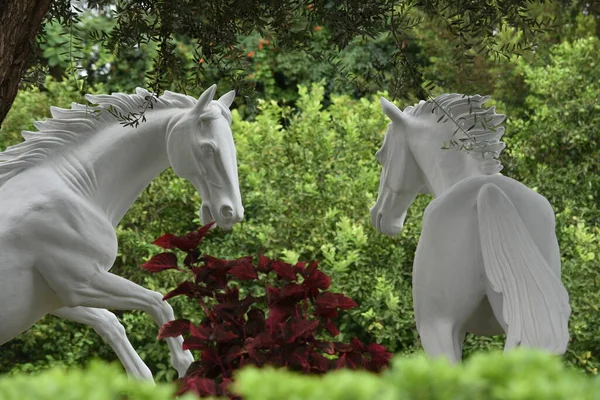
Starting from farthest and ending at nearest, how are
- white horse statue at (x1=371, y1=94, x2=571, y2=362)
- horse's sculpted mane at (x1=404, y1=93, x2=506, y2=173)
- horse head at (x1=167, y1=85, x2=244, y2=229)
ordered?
1. horse head at (x1=167, y1=85, x2=244, y2=229)
2. horse's sculpted mane at (x1=404, y1=93, x2=506, y2=173)
3. white horse statue at (x1=371, y1=94, x2=571, y2=362)

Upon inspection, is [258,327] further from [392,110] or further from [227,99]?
[227,99]

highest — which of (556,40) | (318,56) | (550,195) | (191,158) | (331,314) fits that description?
(556,40)

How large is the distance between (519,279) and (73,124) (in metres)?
1.93

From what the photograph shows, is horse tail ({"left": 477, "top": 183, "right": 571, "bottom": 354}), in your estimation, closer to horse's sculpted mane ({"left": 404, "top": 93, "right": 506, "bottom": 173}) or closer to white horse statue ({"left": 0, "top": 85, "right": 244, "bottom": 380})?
horse's sculpted mane ({"left": 404, "top": 93, "right": 506, "bottom": 173})

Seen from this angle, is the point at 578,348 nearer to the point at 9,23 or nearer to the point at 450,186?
the point at 450,186

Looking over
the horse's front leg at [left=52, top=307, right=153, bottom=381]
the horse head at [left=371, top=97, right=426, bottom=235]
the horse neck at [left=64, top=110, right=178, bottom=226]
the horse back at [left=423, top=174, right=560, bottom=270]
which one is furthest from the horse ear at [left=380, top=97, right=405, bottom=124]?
the horse's front leg at [left=52, top=307, right=153, bottom=381]

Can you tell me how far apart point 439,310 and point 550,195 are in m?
4.87

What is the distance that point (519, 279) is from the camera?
3131 millimetres

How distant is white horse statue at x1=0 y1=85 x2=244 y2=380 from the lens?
3.79 meters

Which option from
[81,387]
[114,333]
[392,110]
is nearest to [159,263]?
[392,110]

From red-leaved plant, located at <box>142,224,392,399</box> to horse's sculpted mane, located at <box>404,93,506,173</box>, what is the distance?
A: 88 centimetres

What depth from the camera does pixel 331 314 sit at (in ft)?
9.45

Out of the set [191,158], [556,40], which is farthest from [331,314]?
[556,40]

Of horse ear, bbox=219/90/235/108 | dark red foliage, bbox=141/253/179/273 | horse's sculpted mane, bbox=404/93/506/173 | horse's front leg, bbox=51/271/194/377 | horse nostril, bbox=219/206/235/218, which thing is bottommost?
horse's front leg, bbox=51/271/194/377
